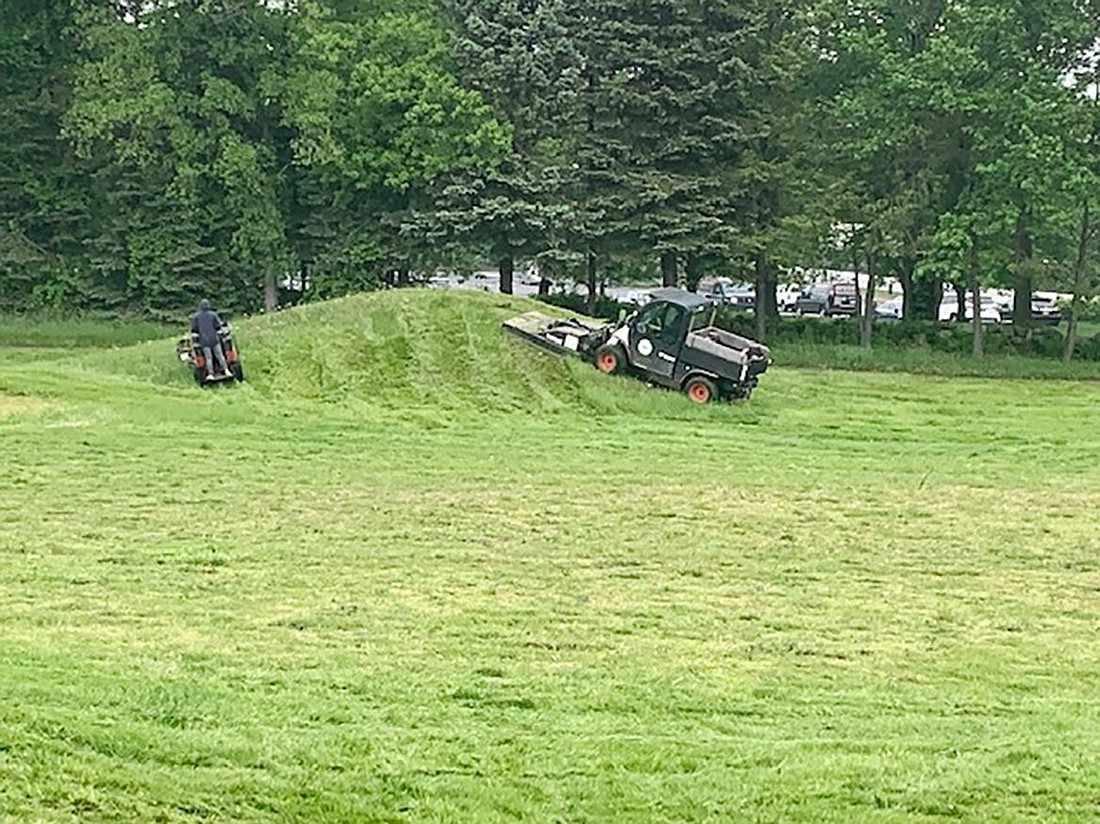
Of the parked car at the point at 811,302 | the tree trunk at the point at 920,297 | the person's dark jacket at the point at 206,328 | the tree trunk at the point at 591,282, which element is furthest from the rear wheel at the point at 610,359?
the parked car at the point at 811,302

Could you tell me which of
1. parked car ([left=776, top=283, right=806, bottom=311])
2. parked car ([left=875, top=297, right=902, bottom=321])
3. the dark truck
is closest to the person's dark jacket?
the dark truck

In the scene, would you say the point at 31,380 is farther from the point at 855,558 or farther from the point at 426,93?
the point at 426,93

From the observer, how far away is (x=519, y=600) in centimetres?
1030

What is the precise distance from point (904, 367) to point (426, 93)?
1271 centimetres

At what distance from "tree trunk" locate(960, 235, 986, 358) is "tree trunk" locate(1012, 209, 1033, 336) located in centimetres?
89

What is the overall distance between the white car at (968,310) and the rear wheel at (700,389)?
1562cm

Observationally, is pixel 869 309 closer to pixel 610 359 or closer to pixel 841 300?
pixel 610 359

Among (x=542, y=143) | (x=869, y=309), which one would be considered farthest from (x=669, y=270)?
(x=869, y=309)

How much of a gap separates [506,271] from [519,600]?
2588cm

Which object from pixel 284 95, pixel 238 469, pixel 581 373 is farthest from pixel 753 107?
pixel 238 469

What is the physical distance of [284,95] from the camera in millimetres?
35031

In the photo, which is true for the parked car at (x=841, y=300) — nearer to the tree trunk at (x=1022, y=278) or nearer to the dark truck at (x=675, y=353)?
the tree trunk at (x=1022, y=278)

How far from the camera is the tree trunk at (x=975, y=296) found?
32.3 meters

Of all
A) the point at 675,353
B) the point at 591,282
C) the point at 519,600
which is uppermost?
the point at 591,282
